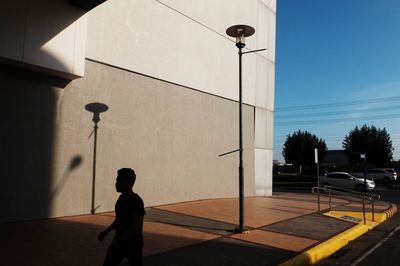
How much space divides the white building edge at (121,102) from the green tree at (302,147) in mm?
47653

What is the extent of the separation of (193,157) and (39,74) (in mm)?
6686

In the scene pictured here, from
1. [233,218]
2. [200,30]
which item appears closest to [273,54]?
[200,30]

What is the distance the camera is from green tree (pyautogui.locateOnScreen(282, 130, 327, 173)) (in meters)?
65.3

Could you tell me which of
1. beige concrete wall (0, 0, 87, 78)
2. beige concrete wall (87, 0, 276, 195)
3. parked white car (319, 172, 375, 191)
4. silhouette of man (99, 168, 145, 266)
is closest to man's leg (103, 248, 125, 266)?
silhouette of man (99, 168, 145, 266)

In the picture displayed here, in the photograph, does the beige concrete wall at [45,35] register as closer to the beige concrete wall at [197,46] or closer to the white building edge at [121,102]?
the white building edge at [121,102]

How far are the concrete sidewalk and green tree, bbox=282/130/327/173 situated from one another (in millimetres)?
53353

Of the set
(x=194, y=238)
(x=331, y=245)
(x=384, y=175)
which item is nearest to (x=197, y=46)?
(x=194, y=238)

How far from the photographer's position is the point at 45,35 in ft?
31.6

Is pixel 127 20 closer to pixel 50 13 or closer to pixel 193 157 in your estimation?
pixel 50 13

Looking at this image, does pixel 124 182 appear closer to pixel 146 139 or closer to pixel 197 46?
pixel 146 139

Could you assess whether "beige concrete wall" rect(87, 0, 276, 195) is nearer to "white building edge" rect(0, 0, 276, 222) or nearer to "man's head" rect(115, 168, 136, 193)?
"white building edge" rect(0, 0, 276, 222)

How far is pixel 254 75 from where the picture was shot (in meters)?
19.3

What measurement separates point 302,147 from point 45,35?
59012 millimetres

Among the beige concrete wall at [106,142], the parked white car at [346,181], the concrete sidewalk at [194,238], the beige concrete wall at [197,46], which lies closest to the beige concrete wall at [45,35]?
the beige concrete wall at [106,142]
